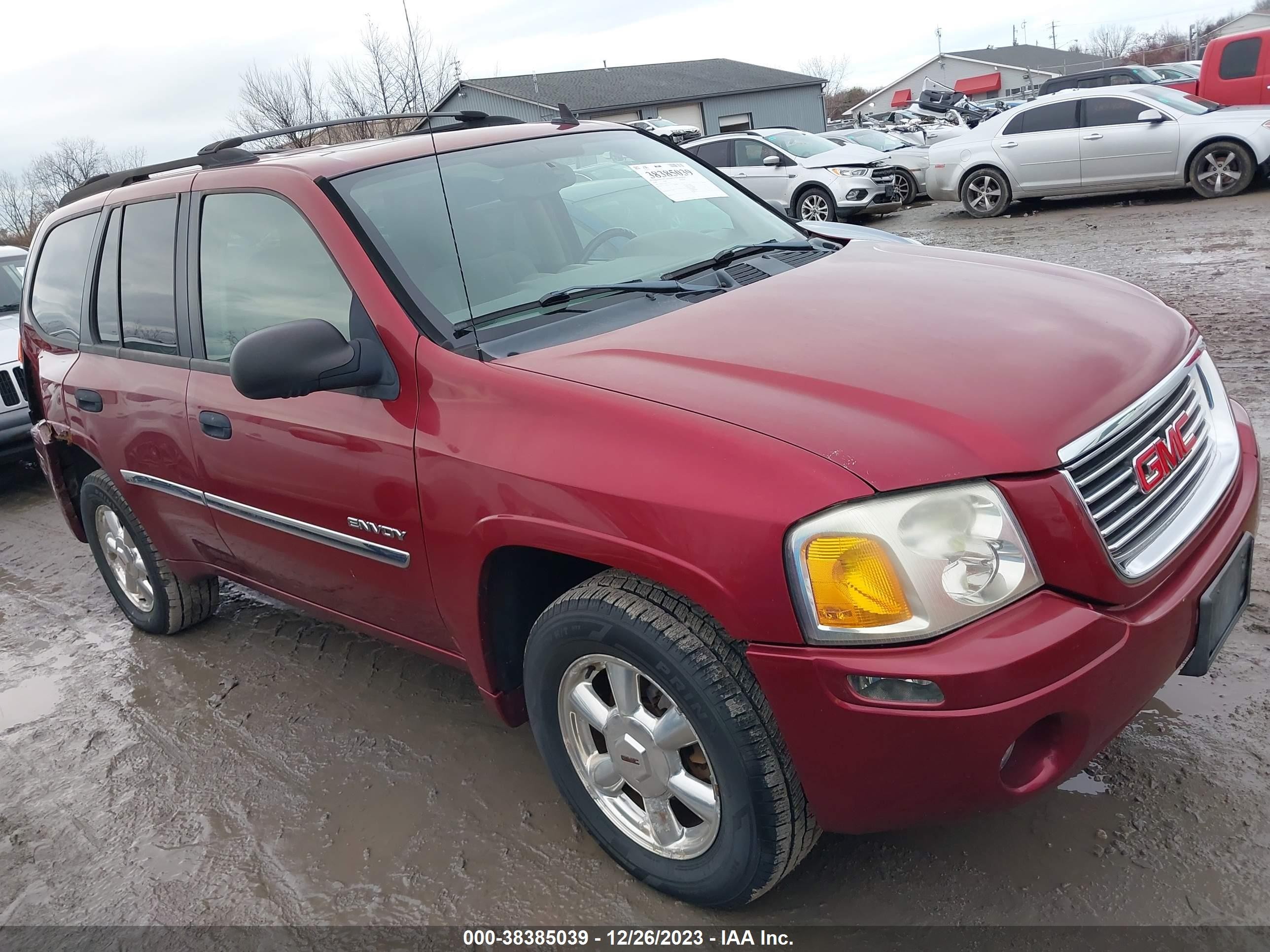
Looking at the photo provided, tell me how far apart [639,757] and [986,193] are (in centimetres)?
1289

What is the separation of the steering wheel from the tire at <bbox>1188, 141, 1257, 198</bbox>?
37.9ft

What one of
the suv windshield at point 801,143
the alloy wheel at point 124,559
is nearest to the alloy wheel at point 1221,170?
the suv windshield at point 801,143

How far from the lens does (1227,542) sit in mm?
2219

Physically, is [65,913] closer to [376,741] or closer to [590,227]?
[376,741]

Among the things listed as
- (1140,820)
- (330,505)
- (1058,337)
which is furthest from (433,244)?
(1140,820)

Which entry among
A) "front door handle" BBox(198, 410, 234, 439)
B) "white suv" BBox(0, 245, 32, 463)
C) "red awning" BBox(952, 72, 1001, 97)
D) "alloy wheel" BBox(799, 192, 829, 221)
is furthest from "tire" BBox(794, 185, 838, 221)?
"red awning" BBox(952, 72, 1001, 97)

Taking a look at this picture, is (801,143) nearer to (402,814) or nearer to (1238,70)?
(1238,70)

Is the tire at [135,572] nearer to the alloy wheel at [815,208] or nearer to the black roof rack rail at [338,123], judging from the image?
the black roof rack rail at [338,123]

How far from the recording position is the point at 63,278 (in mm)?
4121

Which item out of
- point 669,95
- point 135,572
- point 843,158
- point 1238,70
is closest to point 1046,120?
point 843,158

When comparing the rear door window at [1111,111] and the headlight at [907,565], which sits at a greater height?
the rear door window at [1111,111]

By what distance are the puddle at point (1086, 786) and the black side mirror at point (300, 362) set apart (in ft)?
6.66

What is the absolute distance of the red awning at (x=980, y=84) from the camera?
71.9 m

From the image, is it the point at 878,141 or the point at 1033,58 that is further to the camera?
the point at 1033,58
